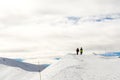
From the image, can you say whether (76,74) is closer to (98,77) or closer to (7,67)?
(98,77)

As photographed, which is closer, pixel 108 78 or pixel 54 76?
pixel 108 78

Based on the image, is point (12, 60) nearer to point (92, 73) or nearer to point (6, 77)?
point (6, 77)

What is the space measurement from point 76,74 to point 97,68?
13.2 ft

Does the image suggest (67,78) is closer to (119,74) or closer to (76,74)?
(76,74)

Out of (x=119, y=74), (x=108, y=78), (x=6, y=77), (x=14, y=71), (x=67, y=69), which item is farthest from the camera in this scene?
(x=14, y=71)

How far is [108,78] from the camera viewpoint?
25688 millimetres

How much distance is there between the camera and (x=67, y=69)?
30.4 meters

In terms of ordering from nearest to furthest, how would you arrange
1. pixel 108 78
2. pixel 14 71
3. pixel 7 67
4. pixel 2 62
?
1. pixel 108 78
2. pixel 14 71
3. pixel 7 67
4. pixel 2 62

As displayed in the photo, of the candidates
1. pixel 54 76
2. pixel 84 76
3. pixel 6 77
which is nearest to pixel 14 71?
pixel 6 77

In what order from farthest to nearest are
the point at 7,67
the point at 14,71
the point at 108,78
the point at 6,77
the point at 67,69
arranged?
the point at 7,67 < the point at 14,71 < the point at 6,77 < the point at 67,69 < the point at 108,78

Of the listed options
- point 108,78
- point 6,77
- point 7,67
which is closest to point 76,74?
point 108,78

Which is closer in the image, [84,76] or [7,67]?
[84,76]

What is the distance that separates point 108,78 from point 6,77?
17.9 metres

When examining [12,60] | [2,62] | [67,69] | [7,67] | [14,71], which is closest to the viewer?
[67,69]
